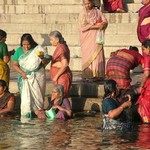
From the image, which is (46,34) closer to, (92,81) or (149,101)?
(92,81)

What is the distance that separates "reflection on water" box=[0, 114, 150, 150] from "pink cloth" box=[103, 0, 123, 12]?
7316 millimetres

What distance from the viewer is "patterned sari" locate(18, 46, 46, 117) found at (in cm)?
1352

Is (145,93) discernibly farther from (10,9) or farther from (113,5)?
(10,9)

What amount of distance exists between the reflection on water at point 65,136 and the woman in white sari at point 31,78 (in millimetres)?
454

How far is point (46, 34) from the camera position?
19.2 m

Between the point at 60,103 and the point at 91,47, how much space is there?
2.10m

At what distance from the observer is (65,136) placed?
38.1 feet

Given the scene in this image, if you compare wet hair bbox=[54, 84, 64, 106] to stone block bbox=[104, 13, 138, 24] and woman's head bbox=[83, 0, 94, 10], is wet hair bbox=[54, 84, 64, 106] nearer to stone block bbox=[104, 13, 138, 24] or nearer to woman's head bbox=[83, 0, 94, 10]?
woman's head bbox=[83, 0, 94, 10]

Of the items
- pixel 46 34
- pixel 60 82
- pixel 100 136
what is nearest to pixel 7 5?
pixel 46 34

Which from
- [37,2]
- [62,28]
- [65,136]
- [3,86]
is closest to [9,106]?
[3,86]

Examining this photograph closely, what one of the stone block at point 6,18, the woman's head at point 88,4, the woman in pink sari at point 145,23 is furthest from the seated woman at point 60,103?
the stone block at point 6,18

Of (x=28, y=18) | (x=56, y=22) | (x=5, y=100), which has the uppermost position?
(x=28, y=18)

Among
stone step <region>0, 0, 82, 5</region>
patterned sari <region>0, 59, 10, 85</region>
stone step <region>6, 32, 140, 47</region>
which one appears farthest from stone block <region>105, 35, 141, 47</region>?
patterned sari <region>0, 59, 10, 85</region>

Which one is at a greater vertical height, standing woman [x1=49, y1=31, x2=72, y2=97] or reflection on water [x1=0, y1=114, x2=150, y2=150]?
standing woman [x1=49, y1=31, x2=72, y2=97]
